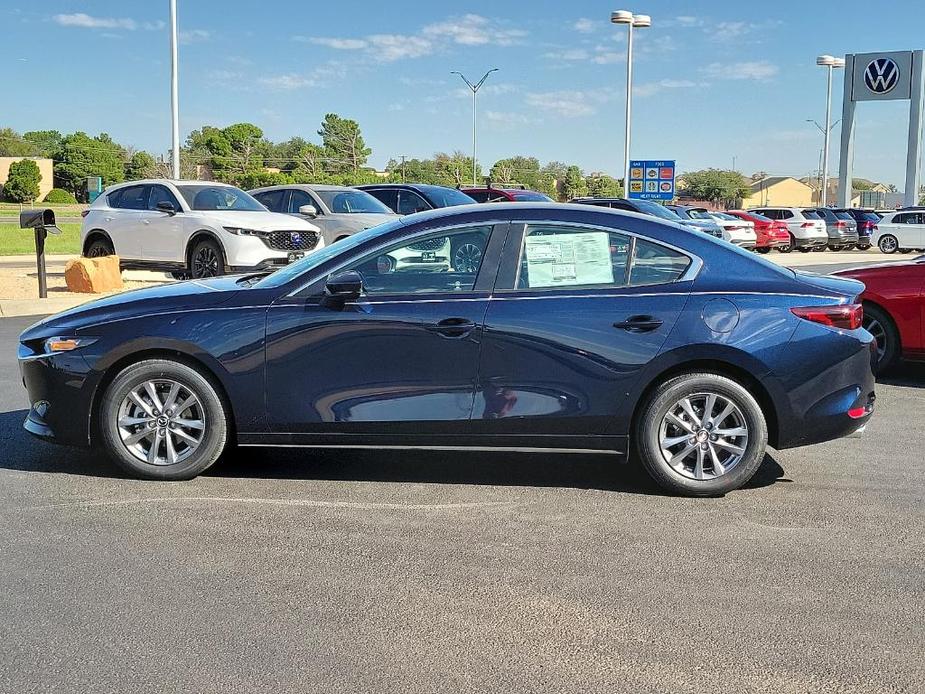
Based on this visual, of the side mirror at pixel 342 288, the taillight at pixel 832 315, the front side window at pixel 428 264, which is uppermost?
the front side window at pixel 428 264

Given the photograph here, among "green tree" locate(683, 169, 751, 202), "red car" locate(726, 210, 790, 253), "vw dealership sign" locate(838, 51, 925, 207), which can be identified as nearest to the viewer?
"red car" locate(726, 210, 790, 253)

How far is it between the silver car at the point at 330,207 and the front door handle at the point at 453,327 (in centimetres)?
1282

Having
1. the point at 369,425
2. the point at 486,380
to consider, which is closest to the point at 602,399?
the point at 486,380

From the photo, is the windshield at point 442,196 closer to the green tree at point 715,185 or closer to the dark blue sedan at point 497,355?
the dark blue sedan at point 497,355

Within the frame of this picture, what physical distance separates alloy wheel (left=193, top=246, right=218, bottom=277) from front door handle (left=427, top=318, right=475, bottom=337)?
11052 mm

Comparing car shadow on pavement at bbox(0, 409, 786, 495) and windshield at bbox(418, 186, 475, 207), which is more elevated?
windshield at bbox(418, 186, 475, 207)

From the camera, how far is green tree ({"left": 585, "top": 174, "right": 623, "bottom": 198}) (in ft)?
343

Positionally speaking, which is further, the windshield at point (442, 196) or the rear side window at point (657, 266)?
the windshield at point (442, 196)

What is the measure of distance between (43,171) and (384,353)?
9936 centimetres

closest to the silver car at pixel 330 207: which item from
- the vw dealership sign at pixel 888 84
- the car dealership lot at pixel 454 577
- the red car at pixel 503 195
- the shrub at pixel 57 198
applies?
the red car at pixel 503 195

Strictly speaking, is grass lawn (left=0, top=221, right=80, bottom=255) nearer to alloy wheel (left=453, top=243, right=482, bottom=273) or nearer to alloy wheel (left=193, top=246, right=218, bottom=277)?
alloy wheel (left=193, top=246, right=218, bottom=277)

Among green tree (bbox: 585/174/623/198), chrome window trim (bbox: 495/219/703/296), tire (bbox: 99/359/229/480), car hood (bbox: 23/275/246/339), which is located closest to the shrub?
green tree (bbox: 585/174/623/198)

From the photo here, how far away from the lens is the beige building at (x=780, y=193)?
462 feet

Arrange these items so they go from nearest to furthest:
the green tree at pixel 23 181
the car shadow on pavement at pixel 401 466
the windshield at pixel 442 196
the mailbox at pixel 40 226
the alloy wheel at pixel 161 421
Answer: the alloy wheel at pixel 161 421, the car shadow on pavement at pixel 401 466, the mailbox at pixel 40 226, the windshield at pixel 442 196, the green tree at pixel 23 181
